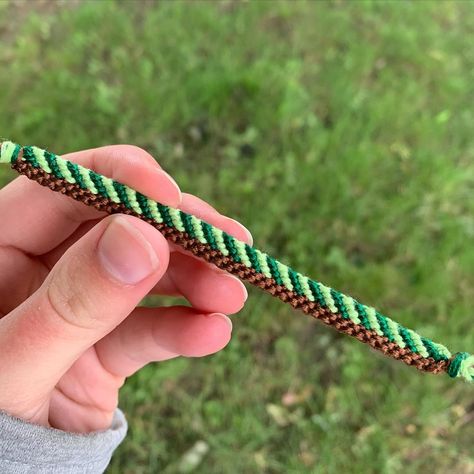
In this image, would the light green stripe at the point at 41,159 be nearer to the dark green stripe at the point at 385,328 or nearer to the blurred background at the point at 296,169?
the dark green stripe at the point at 385,328

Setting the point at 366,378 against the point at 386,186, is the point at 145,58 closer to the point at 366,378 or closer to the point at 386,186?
the point at 386,186

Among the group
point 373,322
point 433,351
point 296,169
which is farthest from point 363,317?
point 296,169

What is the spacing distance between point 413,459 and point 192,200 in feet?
3.52

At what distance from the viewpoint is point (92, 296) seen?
0.90m

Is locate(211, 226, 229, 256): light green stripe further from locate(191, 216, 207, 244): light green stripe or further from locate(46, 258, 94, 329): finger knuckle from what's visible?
locate(46, 258, 94, 329): finger knuckle

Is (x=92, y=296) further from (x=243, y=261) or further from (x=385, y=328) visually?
(x=385, y=328)

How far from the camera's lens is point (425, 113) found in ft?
7.38

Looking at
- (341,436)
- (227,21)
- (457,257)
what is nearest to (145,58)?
(227,21)

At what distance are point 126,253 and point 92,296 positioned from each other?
0.30 ft

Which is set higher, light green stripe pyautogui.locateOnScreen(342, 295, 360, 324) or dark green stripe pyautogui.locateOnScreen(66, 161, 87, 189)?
dark green stripe pyautogui.locateOnScreen(66, 161, 87, 189)

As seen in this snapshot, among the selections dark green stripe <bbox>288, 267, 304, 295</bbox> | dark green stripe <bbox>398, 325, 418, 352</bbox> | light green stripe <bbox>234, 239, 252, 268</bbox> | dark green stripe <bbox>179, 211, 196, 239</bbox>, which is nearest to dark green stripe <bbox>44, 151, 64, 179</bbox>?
dark green stripe <bbox>179, 211, 196, 239</bbox>

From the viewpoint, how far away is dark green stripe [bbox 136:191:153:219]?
3.35ft

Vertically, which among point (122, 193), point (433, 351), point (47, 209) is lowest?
point (47, 209)

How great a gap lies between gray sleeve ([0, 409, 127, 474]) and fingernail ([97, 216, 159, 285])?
35 centimetres
